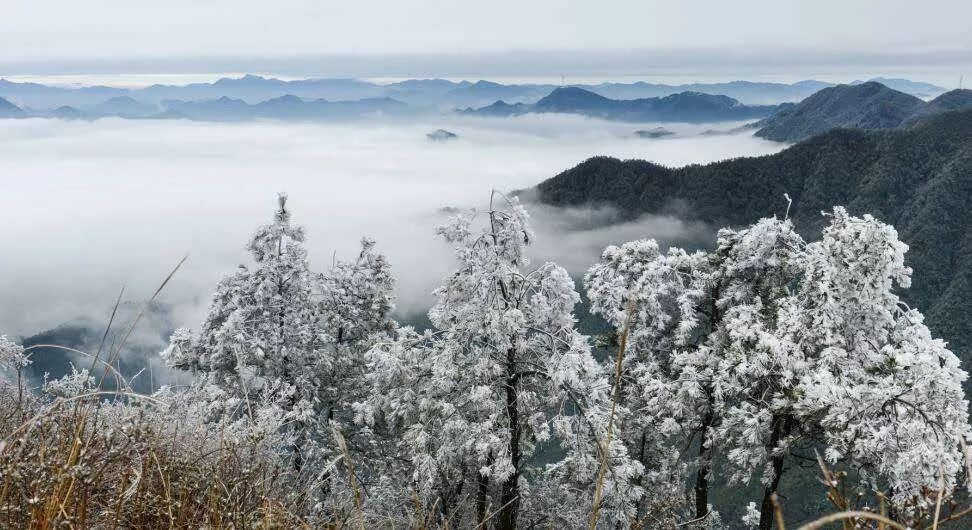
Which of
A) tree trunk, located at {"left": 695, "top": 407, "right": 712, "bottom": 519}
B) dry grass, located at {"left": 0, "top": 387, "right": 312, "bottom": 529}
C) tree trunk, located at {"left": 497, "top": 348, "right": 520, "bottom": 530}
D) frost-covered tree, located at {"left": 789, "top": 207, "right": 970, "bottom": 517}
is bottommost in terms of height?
tree trunk, located at {"left": 695, "top": 407, "right": 712, "bottom": 519}

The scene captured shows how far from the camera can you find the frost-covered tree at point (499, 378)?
1203 centimetres

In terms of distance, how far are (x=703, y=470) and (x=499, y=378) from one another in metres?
6.19

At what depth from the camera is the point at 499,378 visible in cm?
1266

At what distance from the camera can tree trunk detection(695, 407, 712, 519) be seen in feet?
47.1

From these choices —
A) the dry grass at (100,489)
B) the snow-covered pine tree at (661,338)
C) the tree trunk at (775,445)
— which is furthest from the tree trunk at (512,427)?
the dry grass at (100,489)

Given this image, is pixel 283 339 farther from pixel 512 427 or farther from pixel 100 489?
pixel 100 489

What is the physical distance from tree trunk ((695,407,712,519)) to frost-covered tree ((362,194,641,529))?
2.22 m

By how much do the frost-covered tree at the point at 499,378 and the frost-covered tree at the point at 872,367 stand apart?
13.2 feet

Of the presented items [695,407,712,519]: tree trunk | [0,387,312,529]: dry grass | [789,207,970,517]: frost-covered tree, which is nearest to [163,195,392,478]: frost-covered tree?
[695,407,712,519]: tree trunk

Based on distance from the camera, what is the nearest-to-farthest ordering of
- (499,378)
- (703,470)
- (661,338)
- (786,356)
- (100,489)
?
(100,489) → (786,356) → (499,378) → (703,470) → (661,338)

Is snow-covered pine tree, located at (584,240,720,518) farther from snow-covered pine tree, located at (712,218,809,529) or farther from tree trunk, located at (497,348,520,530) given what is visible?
tree trunk, located at (497,348,520,530)

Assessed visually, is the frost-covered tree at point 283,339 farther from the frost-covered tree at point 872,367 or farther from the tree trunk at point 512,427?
the frost-covered tree at point 872,367

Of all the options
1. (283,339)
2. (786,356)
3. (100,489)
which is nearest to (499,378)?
(786,356)

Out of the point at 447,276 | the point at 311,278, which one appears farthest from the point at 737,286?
the point at 311,278
